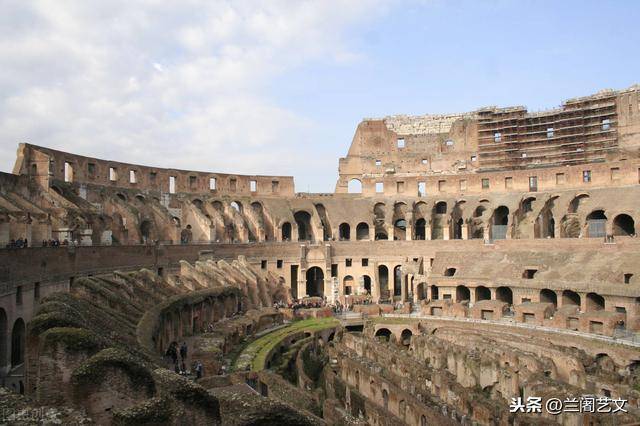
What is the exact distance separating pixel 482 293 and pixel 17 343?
1082 inches

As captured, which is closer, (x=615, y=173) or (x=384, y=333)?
(x=384, y=333)

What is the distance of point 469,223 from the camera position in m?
43.9

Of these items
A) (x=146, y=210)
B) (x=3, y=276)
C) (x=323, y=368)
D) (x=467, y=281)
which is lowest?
(x=323, y=368)

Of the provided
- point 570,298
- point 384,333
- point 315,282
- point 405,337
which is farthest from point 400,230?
point 570,298

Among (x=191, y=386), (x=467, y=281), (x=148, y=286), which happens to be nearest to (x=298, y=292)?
(x=467, y=281)

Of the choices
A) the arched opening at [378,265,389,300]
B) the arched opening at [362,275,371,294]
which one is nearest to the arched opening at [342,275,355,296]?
the arched opening at [362,275,371,294]

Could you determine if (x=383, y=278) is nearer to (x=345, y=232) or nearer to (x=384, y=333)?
(x=345, y=232)

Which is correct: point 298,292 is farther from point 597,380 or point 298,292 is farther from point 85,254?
point 597,380

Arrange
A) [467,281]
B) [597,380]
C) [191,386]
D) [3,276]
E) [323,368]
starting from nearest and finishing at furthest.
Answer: [191,386] → [3,276] → [597,380] → [323,368] → [467,281]

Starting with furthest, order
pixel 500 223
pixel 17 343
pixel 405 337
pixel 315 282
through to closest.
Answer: pixel 315 282
pixel 500 223
pixel 405 337
pixel 17 343

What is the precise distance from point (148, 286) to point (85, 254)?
15.0ft

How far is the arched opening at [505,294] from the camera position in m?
34.8

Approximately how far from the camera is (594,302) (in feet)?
96.4

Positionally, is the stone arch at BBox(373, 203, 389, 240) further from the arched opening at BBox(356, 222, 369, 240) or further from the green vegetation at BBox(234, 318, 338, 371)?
the green vegetation at BBox(234, 318, 338, 371)
